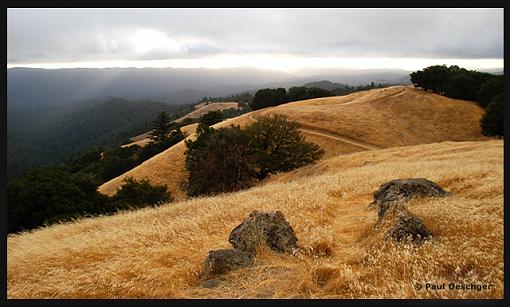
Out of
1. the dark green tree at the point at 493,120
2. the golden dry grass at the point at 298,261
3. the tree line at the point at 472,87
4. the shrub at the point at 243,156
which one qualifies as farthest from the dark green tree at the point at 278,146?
the tree line at the point at 472,87

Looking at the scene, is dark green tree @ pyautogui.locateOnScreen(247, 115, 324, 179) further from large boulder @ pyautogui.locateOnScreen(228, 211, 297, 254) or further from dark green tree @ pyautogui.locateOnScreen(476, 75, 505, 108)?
dark green tree @ pyautogui.locateOnScreen(476, 75, 505, 108)

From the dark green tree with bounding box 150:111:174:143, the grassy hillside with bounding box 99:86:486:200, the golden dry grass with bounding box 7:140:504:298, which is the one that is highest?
the golden dry grass with bounding box 7:140:504:298

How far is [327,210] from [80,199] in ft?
49.6

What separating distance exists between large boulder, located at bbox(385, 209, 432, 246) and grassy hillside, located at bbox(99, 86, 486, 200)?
33.6 m

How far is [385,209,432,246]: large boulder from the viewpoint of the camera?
5.95m

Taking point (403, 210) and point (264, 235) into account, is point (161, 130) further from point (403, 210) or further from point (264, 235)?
point (403, 210)

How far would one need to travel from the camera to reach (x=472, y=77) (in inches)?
2621

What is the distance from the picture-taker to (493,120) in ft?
159

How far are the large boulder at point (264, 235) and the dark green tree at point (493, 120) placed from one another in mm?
51794

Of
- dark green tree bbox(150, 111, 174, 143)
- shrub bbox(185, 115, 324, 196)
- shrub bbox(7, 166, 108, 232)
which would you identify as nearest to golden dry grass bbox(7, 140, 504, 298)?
shrub bbox(7, 166, 108, 232)

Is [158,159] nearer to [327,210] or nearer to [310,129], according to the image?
[310,129]

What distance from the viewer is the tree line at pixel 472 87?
49094 millimetres

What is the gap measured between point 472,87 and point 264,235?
233 feet

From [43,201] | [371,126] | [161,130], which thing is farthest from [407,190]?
[161,130]
